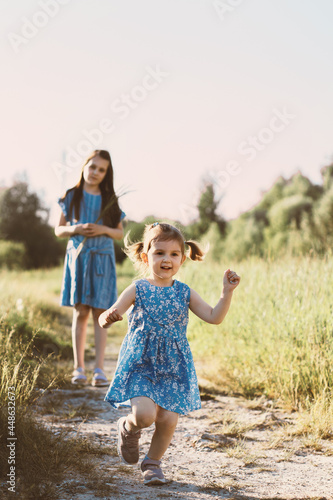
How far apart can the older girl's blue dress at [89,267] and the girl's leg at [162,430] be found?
6.82 feet

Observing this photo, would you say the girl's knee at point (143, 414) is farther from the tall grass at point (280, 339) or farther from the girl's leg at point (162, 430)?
the tall grass at point (280, 339)

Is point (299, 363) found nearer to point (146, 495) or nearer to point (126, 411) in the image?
point (126, 411)

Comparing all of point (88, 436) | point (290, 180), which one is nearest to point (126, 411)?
point (88, 436)

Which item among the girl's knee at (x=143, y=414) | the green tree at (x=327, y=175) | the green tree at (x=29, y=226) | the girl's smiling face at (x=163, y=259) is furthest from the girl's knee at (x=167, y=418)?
the green tree at (x=29, y=226)

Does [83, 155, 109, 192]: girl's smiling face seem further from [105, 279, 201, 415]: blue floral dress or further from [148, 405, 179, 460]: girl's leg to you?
[148, 405, 179, 460]: girl's leg


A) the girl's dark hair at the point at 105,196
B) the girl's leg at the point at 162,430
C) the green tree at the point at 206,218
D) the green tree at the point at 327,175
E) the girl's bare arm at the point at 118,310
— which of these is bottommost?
the girl's leg at the point at 162,430

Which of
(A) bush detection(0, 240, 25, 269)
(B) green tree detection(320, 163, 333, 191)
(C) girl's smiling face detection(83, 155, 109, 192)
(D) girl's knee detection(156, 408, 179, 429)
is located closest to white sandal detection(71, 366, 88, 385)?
(C) girl's smiling face detection(83, 155, 109, 192)

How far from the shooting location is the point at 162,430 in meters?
2.69

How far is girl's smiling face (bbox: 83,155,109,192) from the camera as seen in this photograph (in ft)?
15.8

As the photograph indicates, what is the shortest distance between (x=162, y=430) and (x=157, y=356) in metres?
0.38

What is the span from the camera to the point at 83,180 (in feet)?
16.5

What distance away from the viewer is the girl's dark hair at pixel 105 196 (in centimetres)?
486

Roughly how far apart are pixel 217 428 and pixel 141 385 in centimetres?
124

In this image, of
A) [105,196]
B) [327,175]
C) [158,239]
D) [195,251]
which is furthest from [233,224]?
[158,239]
